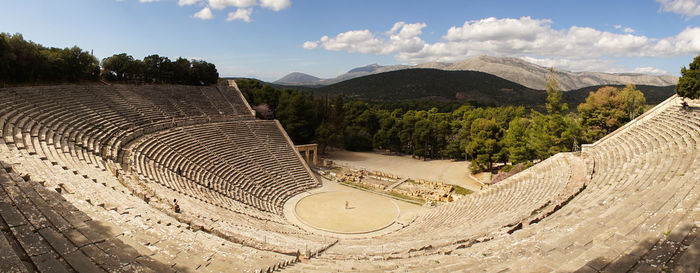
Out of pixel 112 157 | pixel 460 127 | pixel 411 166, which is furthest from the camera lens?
pixel 460 127

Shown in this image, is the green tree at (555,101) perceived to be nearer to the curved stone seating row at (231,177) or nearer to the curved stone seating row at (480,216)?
Answer: the curved stone seating row at (480,216)

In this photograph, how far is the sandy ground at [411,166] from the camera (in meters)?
29.3

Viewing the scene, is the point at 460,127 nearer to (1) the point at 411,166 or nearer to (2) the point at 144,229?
(1) the point at 411,166

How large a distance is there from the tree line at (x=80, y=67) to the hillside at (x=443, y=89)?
3174 inches

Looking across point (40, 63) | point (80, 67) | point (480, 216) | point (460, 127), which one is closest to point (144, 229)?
point (480, 216)

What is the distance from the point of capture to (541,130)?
1073 inches

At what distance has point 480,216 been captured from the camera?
14438 mm

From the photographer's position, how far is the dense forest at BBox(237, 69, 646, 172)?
1030 inches

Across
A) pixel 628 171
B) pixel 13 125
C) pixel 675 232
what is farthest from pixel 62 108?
pixel 628 171

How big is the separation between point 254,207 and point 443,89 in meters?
113

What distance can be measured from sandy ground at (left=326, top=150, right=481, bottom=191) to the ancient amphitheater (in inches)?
355

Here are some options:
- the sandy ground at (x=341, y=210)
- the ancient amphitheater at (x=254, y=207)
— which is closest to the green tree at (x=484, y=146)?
the ancient amphitheater at (x=254, y=207)

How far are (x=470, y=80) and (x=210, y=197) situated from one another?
5117 inches

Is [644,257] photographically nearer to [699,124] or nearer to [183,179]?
[699,124]
